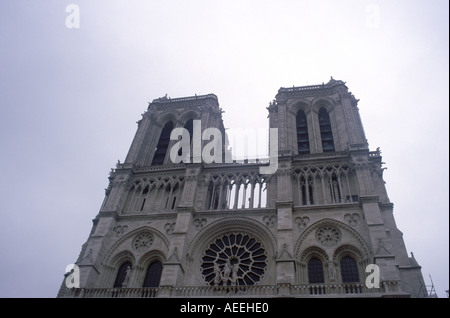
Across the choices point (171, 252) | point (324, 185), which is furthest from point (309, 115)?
point (171, 252)

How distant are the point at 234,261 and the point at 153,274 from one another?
5.76m

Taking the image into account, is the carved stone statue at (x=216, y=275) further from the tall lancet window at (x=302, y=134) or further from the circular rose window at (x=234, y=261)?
the tall lancet window at (x=302, y=134)

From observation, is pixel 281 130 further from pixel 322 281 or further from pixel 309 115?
pixel 322 281

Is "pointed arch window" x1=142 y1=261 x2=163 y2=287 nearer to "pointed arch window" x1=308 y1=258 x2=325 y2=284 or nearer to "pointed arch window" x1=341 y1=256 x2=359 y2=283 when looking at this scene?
"pointed arch window" x1=308 y1=258 x2=325 y2=284

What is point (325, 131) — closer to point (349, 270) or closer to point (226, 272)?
point (349, 270)

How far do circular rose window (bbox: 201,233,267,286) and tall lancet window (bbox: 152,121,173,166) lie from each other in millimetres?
11036

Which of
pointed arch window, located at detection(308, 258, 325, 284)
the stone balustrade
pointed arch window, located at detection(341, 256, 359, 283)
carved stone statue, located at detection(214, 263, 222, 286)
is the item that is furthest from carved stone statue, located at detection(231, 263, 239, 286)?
pointed arch window, located at detection(341, 256, 359, 283)

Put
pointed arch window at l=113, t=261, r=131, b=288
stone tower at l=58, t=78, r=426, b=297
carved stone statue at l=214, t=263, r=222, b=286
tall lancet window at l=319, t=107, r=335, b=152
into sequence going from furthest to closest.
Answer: tall lancet window at l=319, t=107, r=335, b=152 < pointed arch window at l=113, t=261, r=131, b=288 < carved stone statue at l=214, t=263, r=222, b=286 < stone tower at l=58, t=78, r=426, b=297

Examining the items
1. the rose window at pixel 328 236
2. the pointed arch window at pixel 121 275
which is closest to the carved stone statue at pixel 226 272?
the rose window at pixel 328 236

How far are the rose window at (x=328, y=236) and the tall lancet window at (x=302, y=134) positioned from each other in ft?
26.9

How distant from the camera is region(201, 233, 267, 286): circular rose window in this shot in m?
22.1

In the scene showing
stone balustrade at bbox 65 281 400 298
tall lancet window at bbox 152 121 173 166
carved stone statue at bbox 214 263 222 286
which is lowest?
stone balustrade at bbox 65 281 400 298

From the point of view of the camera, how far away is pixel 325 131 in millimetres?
31047
